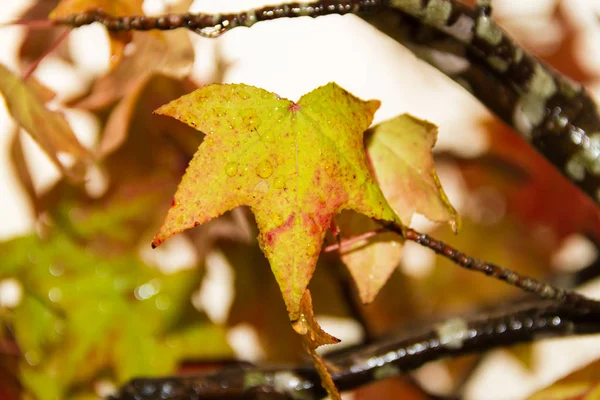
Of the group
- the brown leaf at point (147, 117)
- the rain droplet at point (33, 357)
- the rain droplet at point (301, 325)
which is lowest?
the rain droplet at point (33, 357)

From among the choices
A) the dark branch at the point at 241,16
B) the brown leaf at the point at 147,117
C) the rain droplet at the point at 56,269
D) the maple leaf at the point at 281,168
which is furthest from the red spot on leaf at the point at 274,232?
the rain droplet at the point at 56,269

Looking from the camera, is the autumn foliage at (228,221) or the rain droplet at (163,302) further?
the rain droplet at (163,302)

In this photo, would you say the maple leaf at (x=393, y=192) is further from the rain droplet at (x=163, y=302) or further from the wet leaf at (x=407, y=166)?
the rain droplet at (x=163, y=302)

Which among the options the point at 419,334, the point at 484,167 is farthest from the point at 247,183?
the point at 484,167

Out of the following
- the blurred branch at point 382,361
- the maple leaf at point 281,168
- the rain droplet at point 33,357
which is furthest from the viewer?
the rain droplet at point 33,357

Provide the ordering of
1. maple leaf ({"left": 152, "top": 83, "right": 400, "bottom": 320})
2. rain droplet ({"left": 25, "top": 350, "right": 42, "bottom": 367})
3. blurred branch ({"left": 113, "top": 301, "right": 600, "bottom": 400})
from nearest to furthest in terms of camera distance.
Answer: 1. maple leaf ({"left": 152, "top": 83, "right": 400, "bottom": 320})
2. blurred branch ({"left": 113, "top": 301, "right": 600, "bottom": 400})
3. rain droplet ({"left": 25, "top": 350, "right": 42, "bottom": 367})

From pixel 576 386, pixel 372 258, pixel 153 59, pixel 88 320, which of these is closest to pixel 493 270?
pixel 372 258

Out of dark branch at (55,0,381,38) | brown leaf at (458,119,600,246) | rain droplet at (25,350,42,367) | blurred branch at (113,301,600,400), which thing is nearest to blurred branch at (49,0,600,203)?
dark branch at (55,0,381,38)

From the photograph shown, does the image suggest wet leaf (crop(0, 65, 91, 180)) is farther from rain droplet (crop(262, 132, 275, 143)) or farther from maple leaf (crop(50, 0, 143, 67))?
rain droplet (crop(262, 132, 275, 143))
